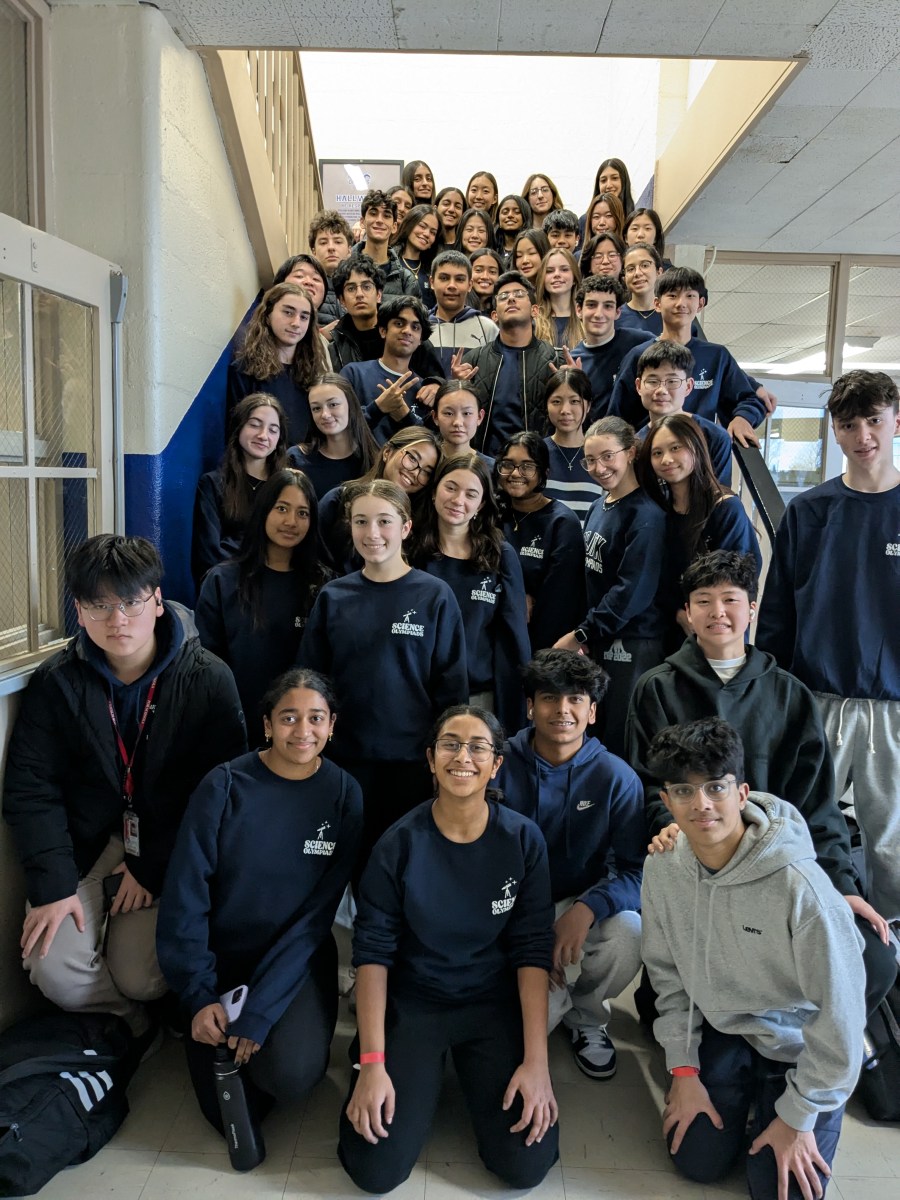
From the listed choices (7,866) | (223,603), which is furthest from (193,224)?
(7,866)

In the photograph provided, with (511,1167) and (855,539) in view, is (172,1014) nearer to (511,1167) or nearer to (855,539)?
(511,1167)

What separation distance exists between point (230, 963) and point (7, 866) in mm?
620

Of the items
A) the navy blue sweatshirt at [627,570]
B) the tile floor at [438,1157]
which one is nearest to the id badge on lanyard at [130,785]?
the tile floor at [438,1157]

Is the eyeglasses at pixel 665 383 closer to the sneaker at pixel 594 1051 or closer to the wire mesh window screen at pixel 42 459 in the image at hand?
the wire mesh window screen at pixel 42 459

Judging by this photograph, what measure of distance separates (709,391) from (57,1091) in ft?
10.2

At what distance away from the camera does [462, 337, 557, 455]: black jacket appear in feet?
11.5

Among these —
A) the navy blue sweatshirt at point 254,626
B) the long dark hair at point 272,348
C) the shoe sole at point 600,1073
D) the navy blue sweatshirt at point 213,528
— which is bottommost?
the shoe sole at point 600,1073

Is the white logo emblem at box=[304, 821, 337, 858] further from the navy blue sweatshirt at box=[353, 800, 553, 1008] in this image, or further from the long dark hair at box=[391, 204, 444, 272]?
the long dark hair at box=[391, 204, 444, 272]

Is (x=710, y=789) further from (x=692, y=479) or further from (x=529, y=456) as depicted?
(x=529, y=456)

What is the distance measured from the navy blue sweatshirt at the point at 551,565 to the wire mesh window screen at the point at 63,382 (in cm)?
135

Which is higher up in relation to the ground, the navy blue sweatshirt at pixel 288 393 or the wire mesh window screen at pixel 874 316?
the wire mesh window screen at pixel 874 316

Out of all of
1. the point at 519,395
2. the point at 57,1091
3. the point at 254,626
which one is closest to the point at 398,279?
the point at 519,395

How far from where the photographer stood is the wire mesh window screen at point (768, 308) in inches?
248

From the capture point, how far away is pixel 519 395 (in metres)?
3.52
